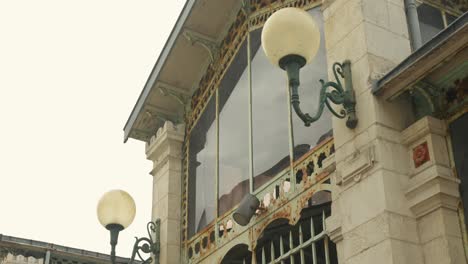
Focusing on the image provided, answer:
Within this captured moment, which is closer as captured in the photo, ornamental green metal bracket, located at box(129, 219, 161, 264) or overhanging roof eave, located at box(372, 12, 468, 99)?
overhanging roof eave, located at box(372, 12, 468, 99)

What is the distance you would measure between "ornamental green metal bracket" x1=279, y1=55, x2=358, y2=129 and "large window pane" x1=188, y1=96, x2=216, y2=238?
356cm

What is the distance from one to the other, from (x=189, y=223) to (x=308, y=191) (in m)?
3.57

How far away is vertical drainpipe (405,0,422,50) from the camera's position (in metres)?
8.89

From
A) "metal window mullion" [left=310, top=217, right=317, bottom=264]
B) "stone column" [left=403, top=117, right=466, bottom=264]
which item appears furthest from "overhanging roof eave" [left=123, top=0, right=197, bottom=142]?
"stone column" [left=403, top=117, right=466, bottom=264]

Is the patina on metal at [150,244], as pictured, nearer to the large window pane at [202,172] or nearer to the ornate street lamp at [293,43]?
the large window pane at [202,172]

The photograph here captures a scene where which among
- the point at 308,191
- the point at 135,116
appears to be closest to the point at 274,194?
the point at 308,191

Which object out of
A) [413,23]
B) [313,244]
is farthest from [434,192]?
[413,23]

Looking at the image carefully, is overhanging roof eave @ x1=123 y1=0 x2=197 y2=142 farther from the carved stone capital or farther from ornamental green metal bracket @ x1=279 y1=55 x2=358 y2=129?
ornamental green metal bracket @ x1=279 y1=55 x2=358 y2=129

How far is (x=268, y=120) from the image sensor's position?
34.6 ft

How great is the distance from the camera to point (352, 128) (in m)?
8.27

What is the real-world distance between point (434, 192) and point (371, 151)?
0.77m

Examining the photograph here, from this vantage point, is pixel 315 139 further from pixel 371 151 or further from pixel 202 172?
pixel 202 172

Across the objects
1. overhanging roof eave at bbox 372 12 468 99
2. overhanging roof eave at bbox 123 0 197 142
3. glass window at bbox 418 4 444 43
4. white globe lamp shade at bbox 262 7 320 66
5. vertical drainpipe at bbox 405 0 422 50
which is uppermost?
overhanging roof eave at bbox 123 0 197 142

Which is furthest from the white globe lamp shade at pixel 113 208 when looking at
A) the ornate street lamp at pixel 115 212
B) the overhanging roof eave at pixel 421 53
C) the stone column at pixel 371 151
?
the overhanging roof eave at pixel 421 53
